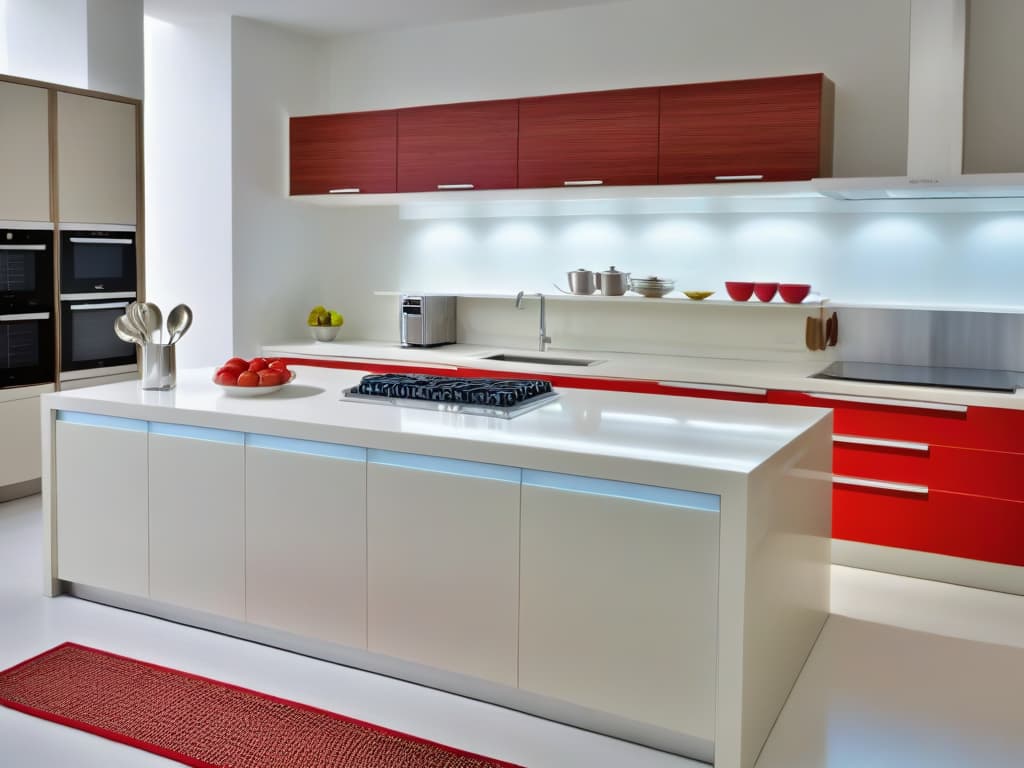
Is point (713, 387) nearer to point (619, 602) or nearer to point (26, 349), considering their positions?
point (619, 602)

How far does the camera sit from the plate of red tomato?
11.1 ft

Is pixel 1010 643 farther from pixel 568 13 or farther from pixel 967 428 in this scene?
pixel 568 13

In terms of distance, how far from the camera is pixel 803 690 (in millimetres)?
2986

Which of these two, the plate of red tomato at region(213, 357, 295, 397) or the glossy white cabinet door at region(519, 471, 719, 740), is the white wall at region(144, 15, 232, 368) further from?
the glossy white cabinet door at region(519, 471, 719, 740)

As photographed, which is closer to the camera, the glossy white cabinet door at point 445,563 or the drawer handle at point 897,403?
the glossy white cabinet door at point 445,563

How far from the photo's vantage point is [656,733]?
8.52 feet

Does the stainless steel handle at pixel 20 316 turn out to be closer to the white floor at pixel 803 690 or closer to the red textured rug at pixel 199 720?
the white floor at pixel 803 690

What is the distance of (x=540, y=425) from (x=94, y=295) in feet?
11.2

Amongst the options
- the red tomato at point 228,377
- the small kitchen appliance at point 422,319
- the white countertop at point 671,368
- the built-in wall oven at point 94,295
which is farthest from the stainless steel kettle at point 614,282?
the built-in wall oven at point 94,295

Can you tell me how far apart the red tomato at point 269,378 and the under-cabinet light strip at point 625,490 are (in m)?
1.20

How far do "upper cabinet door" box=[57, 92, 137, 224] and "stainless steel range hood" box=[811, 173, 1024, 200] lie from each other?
3.74 metres

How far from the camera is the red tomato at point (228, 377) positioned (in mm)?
3391

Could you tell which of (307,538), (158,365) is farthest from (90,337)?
(307,538)

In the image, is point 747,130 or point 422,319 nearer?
point 747,130
